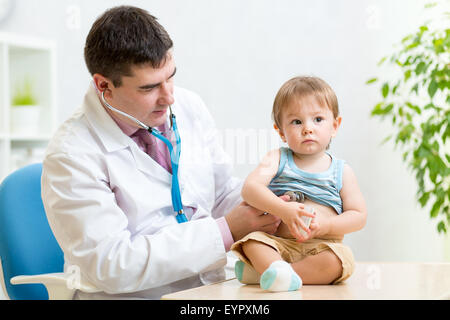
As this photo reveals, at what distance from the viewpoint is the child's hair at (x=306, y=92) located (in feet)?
3.98

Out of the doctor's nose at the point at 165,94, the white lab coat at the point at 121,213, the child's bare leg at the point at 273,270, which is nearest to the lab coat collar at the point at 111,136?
the white lab coat at the point at 121,213

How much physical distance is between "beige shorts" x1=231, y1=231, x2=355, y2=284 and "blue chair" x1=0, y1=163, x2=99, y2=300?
522 millimetres

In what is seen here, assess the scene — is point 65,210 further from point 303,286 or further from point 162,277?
point 303,286

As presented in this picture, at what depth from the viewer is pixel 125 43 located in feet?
4.23

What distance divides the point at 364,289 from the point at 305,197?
238mm

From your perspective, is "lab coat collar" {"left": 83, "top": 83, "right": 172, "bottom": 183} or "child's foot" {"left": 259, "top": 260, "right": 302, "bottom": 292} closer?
"child's foot" {"left": 259, "top": 260, "right": 302, "bottom": 292}

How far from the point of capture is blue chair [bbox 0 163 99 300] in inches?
56.2

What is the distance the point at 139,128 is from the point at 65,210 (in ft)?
1.04

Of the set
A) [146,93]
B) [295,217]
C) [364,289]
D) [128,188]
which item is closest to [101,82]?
[146,93]

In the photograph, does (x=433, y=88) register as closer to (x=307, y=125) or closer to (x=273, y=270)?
(x=307, y=125)

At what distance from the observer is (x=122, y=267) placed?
121cm

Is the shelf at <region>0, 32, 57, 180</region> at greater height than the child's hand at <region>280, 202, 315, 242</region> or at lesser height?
greater

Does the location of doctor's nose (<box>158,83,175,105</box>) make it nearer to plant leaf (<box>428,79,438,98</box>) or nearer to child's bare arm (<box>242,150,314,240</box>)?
child's bare arm (<box>242,150,314,240</box>)

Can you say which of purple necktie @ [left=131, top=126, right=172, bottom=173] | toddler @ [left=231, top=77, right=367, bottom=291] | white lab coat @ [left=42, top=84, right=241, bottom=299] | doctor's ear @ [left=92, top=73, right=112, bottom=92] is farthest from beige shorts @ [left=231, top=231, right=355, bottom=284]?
doctor's ear @ [left=92, top=73, right=112, bottom=92]
